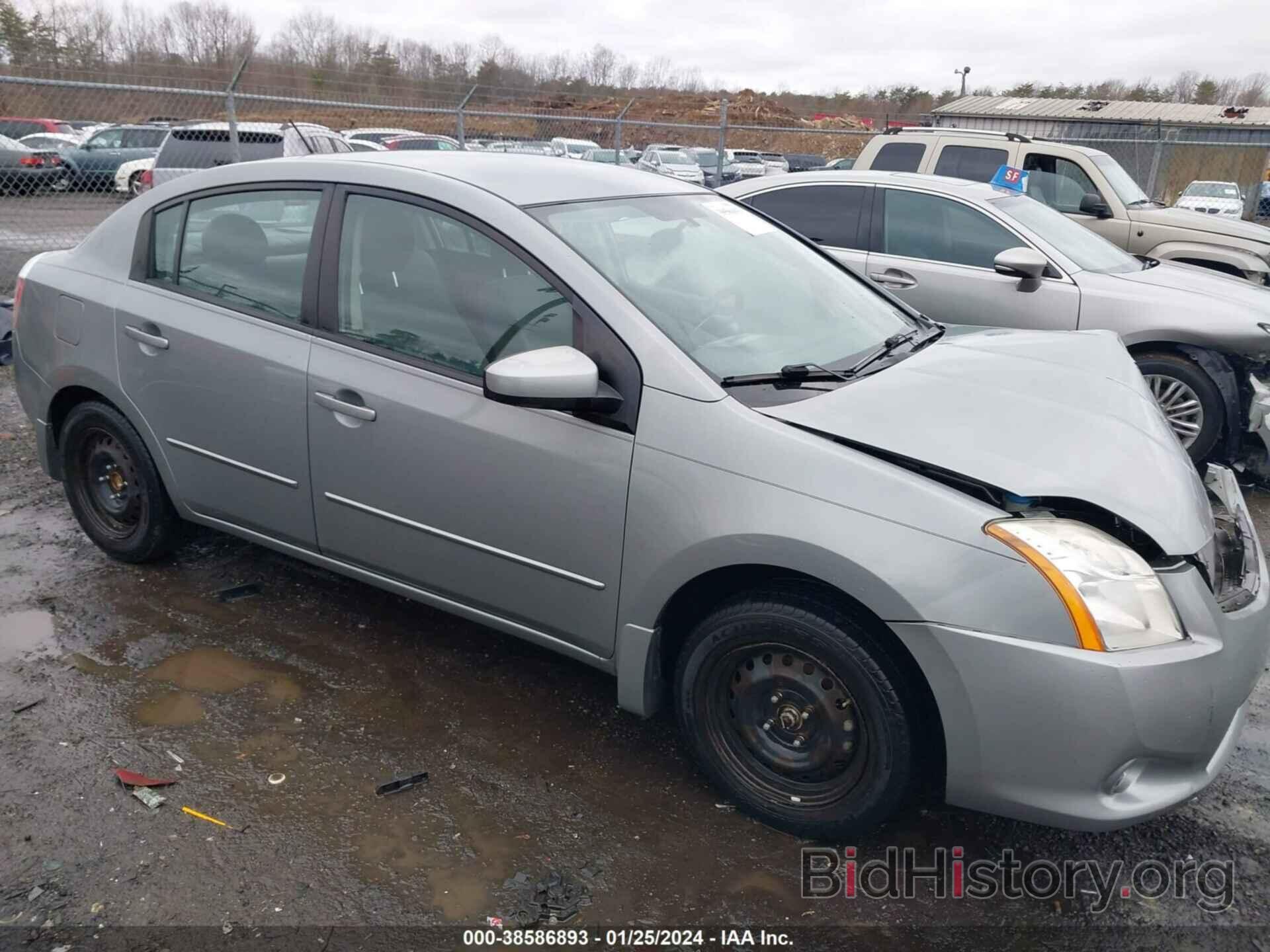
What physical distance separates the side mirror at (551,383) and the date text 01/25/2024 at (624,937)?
4.40ft

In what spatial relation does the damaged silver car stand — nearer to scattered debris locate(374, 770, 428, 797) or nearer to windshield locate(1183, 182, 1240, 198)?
scattered debris locate(374, 770, 428, 797)

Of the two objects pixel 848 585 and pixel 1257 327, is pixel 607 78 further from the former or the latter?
pixel 848 585

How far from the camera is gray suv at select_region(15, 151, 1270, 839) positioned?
2.33 m

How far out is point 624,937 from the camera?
93.4 inches

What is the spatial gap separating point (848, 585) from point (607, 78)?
175 feet

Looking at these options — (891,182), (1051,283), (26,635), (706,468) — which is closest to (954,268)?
(1051,283)

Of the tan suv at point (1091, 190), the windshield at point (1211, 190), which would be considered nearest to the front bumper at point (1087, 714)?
the tan suv at point (1091, 190)

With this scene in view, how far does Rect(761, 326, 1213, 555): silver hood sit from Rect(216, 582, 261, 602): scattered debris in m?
2.51

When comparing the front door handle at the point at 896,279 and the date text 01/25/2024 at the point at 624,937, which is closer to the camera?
the date text 01/25/2024 at the point at 624,937

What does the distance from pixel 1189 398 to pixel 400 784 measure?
5.14 meters

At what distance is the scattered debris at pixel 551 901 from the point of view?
243 cm

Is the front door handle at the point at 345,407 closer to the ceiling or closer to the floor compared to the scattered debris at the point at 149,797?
closer to the ceiling

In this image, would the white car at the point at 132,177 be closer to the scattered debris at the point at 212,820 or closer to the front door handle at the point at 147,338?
the front door handle at the point at 147,338

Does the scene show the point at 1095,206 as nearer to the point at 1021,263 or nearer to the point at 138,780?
the point at 1021,263
